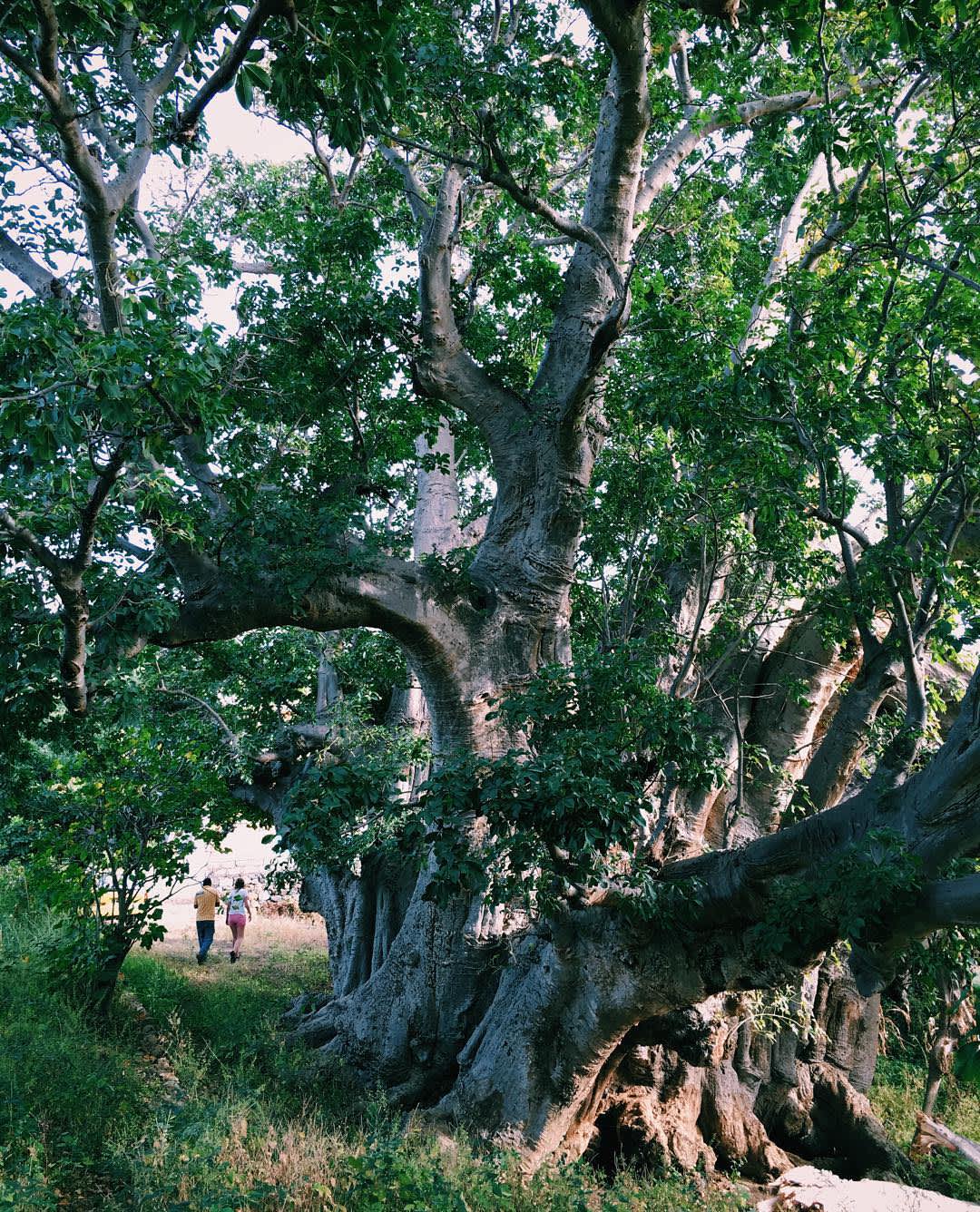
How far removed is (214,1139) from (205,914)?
810cm

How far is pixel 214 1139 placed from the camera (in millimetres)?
5008

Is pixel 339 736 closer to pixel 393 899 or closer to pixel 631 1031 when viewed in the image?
pixel 393 899

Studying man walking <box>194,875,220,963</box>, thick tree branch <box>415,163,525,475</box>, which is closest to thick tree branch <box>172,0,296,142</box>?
thick tree branch <box>415,163,525,475</box>

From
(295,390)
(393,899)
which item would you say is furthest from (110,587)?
(393,899)

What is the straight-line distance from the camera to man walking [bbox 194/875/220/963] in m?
12.5

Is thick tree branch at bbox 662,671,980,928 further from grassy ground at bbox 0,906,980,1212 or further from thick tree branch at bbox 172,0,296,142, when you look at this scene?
thick tree branch at bbox 172,0,296,142

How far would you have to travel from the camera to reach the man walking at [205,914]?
41.0 ft

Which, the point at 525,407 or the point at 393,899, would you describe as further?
the point at 393,899

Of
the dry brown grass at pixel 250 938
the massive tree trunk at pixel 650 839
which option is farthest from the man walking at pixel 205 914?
the massive tree trunk at pixel 650 839

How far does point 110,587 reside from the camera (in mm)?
5273

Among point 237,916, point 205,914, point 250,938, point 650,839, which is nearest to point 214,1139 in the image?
point 650,839

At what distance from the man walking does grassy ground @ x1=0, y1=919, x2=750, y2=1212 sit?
3.69 metres

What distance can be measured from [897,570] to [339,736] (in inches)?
224

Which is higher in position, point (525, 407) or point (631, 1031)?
point (525, 407)
